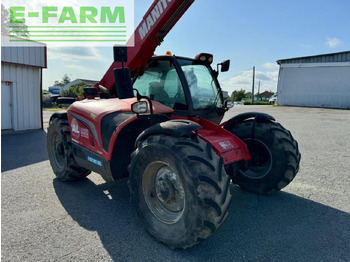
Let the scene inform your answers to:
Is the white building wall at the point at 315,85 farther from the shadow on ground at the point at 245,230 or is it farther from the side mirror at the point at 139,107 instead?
the side mirror at the point at 139,107

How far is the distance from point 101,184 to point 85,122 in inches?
47.8

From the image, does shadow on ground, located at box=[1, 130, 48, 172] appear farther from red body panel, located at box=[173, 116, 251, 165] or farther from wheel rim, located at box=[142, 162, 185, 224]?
red body panel, located at box=[173, 116, 251, 165]

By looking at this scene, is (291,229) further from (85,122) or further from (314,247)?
(85,122)

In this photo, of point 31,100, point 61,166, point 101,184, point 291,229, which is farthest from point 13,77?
point 291,229

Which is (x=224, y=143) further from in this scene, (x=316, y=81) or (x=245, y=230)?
(x=316, y=81)

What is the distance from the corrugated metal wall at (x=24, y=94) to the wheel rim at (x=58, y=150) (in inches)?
284

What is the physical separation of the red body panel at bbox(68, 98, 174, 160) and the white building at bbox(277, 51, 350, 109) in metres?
28.2

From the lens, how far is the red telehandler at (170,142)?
2373 millimetres

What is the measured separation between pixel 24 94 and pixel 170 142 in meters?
10.7

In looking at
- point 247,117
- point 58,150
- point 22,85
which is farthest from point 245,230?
point 22,85

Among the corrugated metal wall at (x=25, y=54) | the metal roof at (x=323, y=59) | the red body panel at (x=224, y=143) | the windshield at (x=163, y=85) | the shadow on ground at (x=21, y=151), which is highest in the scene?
the metal roof at (x=323, y=59)

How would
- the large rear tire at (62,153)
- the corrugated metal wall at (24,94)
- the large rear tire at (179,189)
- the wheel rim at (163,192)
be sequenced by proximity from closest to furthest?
A: the large rear tire at (179,189), the wheel rim at (163,192), the large rear tire at (62,153), the corrugated metal wall at (24,94)

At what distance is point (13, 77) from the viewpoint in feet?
34.5

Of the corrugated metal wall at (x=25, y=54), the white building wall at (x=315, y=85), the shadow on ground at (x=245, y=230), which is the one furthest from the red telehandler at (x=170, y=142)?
the white building wall at (x=315, y=85)
